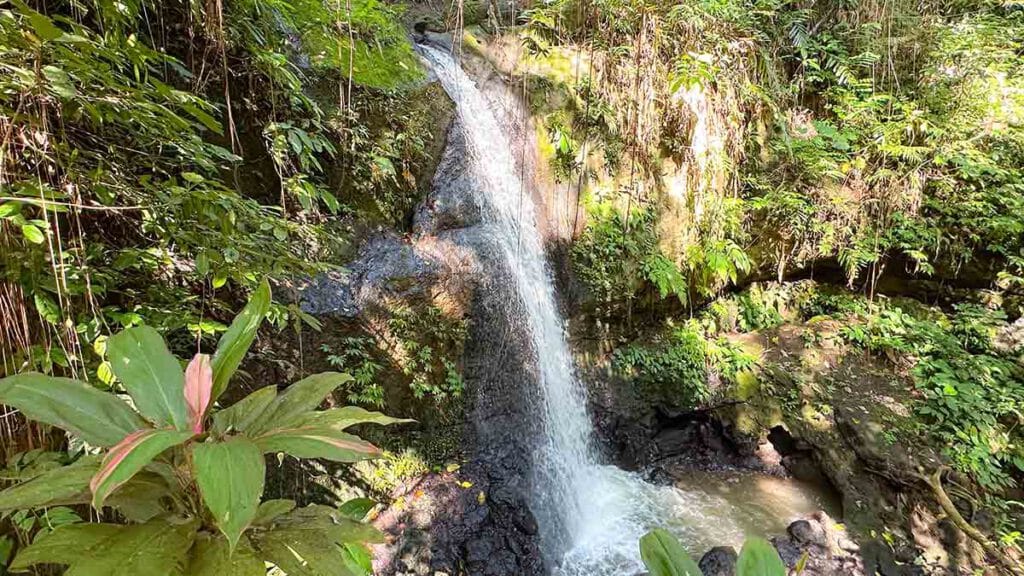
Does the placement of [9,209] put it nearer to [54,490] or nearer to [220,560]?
[54,490]

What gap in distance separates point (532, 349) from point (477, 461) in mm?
1082

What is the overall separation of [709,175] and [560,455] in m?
3.58

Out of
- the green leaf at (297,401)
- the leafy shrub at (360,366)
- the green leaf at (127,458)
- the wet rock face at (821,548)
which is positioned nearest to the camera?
the green leaf at (127,458)

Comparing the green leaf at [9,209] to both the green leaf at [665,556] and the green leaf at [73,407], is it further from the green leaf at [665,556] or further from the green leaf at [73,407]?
the green leaf at [665,556]

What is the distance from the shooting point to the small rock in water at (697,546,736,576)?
10.2 feet

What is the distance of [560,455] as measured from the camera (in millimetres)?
4160

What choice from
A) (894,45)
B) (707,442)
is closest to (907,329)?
(707,442)

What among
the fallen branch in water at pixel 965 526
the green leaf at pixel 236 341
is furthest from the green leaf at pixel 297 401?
the fallen branch in water at pixel 965 526

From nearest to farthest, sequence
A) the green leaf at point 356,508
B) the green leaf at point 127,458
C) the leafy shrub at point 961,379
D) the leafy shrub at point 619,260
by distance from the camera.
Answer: the green leaf at point 127,458 < the green leaf at point 356,508 < the leafy shrub at point 961,379 < the leafy shrub at point 619,260

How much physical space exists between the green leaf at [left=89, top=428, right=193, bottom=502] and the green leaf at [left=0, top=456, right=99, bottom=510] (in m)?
0.15

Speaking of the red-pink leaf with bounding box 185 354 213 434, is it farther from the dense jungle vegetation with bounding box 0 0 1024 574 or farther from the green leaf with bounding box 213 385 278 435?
the dense jungle vegetation with bounding box 0 0 1024 574

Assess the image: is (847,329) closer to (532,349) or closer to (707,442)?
(707,442)

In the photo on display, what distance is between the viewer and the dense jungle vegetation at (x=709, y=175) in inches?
125

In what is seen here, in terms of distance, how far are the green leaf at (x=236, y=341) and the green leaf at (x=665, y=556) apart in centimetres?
96
